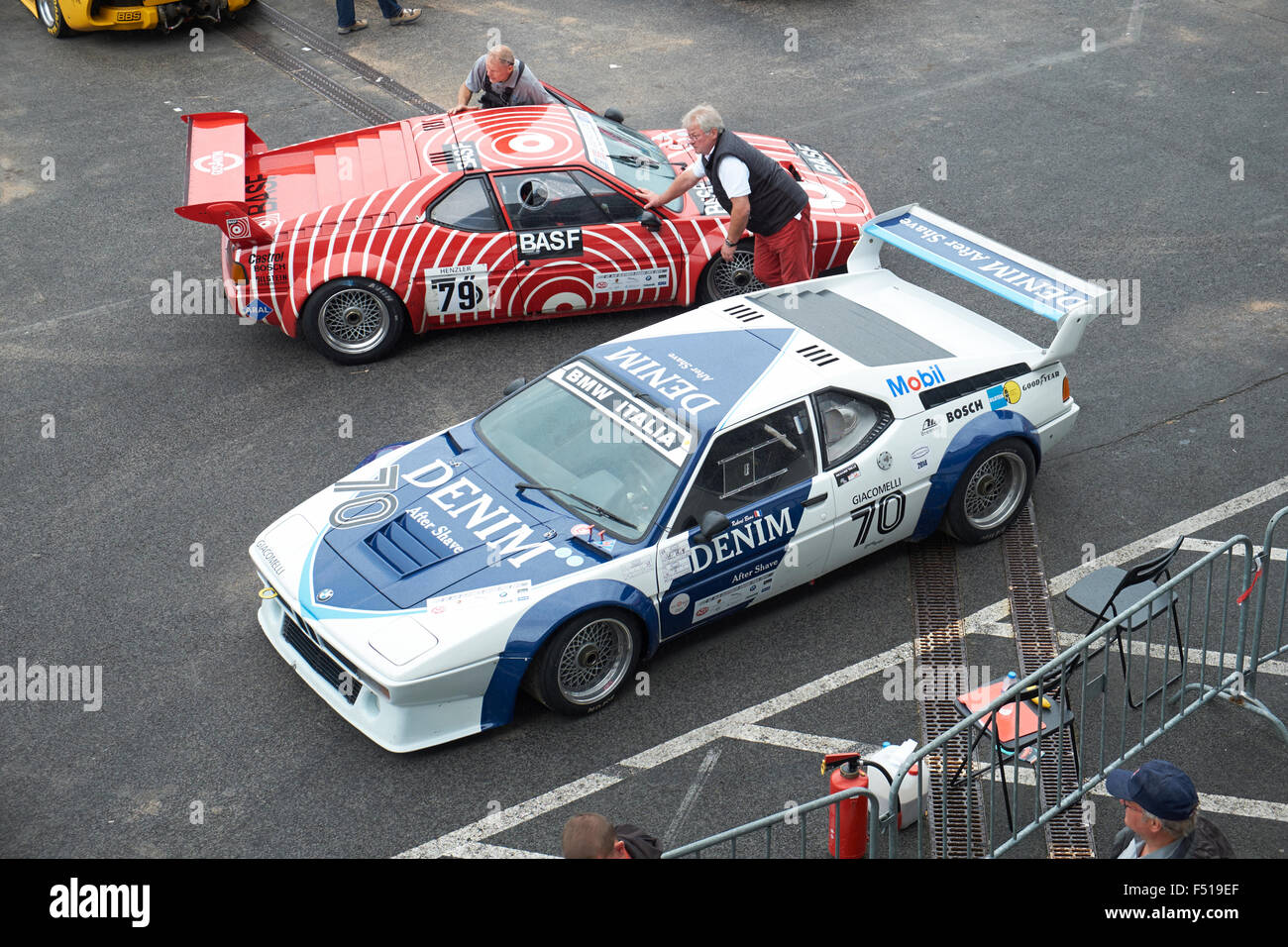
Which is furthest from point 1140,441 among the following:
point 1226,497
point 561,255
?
point 561,255

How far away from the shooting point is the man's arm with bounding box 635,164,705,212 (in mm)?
9297

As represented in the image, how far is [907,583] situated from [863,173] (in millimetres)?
5716

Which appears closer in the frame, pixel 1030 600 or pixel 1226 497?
pixel 1030 600

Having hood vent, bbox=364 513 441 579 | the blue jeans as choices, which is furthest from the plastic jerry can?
the blue jeans

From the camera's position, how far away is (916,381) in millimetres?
7211

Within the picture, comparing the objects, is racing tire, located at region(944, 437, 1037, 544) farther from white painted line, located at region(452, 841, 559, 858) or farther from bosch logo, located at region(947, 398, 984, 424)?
white painted line, located at region(452, 841, 559, 858)

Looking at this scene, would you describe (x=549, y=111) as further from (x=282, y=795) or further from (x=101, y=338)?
(x=282, y=795)

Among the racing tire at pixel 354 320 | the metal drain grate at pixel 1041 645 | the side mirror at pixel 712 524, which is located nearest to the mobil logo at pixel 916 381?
the metal drain grate at pixel 1041 645

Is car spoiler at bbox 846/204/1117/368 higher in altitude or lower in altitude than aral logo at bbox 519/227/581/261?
higher

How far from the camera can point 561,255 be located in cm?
953

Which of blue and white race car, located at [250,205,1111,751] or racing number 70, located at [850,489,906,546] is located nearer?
blue and white race car, located at [250,205,1111,751]

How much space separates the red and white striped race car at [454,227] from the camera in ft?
30.0

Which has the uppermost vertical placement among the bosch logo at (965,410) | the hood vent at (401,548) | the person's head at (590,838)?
the bosch logo at (965,410)

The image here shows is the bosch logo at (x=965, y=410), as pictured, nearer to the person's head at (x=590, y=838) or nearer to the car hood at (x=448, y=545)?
the car hood at (x=448, y=545)
